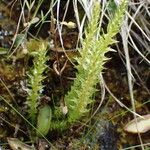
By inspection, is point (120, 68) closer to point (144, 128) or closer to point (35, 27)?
point (144, 128)

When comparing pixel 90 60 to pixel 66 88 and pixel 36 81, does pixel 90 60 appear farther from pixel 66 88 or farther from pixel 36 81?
pixel 66 88

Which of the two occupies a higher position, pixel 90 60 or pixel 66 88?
pixel 90 60

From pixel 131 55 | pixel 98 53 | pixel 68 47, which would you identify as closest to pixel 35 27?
pixel 68 47

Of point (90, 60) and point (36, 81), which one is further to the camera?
point (36, 81)

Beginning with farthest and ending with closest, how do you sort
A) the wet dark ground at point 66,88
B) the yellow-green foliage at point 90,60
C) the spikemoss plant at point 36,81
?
the wet dark ground at point 66,88 → the spikemoss plant at point 36,81 → the yellow-green foliage at point 90,60

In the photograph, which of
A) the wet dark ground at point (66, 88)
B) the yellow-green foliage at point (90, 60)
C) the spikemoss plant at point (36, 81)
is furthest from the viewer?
the wet dark ground at point (66, 88)

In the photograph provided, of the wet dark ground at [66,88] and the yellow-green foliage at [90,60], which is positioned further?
the wet dark ground at [66,88]

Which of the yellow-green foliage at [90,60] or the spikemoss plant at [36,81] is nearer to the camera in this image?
the yellow-green foliage at [90,60]

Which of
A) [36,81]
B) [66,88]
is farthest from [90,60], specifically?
[66,88]
